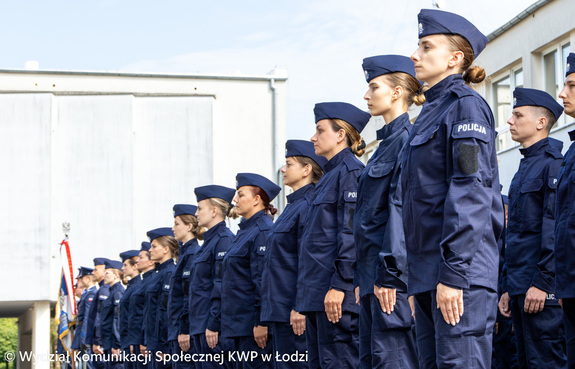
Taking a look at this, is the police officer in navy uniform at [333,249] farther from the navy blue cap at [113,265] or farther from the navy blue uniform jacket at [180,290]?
the navy blue cap at [113,265]

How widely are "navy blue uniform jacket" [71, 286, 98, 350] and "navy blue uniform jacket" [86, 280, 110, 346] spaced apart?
1.12ft

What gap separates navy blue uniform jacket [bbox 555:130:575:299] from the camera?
15.5ft

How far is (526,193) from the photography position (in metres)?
6.27

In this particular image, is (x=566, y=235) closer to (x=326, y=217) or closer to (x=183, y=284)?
(x=326, y=217)

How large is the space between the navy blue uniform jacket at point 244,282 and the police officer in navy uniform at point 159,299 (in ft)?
8.83

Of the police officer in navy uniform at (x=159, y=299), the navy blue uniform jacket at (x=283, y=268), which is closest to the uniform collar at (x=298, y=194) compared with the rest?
the navy blue uniform jacket at (x=283, y=268)

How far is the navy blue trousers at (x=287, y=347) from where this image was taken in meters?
6.54

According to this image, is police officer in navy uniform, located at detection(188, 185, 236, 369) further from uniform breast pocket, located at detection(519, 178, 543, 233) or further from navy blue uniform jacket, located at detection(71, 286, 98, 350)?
navy blue uniform jacket, located at detection(71, 286, 98, 350)

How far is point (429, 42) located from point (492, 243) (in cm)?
102

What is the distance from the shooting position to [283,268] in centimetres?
677

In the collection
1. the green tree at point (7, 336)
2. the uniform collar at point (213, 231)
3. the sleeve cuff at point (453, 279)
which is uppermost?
the uniform collar at point (213, 231)

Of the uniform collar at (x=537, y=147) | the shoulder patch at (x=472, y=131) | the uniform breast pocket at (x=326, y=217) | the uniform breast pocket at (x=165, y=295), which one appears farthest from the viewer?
the uniform breast pocket at (x=165, y=295)

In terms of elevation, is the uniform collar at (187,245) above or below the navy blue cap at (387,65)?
below

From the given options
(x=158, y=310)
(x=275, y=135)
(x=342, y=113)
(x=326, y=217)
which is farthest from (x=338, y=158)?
(x=275, y=135)
